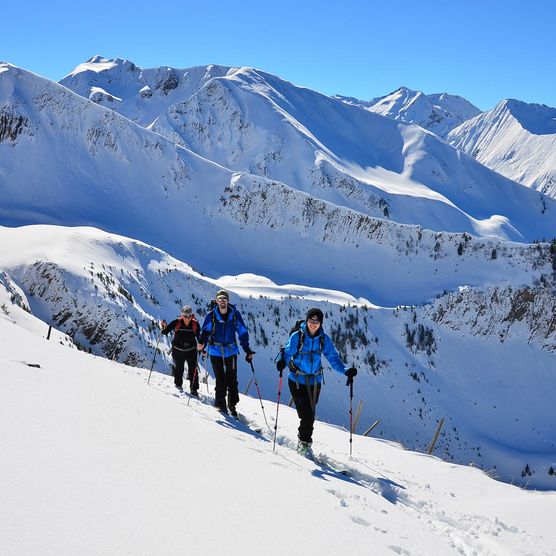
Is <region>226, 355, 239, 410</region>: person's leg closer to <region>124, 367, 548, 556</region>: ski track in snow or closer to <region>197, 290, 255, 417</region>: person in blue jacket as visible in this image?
<region>197, 290, 255, 417</region>: person in blue jacket

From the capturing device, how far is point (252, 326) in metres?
35.8

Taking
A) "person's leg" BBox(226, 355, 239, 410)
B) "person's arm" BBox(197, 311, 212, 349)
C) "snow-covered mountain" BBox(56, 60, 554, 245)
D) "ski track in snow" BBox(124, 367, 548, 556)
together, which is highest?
"snow-covered mountain" BBox(56, 60, 554, 245)

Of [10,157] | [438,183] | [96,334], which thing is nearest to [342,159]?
[438,183]

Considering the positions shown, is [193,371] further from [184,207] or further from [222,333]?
[184,207]

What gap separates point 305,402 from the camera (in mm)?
8477

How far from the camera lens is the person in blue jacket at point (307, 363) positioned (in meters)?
8.33

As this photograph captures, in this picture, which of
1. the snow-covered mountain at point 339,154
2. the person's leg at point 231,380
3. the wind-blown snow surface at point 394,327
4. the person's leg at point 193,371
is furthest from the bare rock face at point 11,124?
the person's leg at point 231,380

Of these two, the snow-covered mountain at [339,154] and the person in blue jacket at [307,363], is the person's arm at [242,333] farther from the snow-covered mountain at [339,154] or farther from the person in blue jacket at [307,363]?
the snow-covered mountain at [339,154]

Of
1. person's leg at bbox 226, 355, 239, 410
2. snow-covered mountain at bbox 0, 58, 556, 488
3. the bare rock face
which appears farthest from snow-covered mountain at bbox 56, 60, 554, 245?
person's leg at bbox 226, 355, 239, 410

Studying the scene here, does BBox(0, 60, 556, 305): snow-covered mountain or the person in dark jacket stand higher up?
BBox(0, 60, 556, 305): snow-covered mountain

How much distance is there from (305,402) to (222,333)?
8.20 feet

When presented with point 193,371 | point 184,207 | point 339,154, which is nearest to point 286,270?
point 184,207

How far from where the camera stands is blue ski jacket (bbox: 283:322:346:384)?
328 inches

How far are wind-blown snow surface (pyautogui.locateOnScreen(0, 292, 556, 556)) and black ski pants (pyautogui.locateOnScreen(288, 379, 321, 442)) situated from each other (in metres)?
0.62
